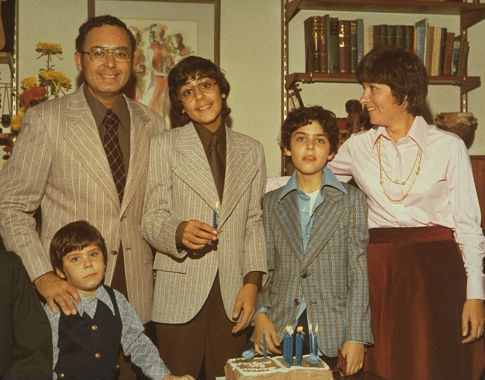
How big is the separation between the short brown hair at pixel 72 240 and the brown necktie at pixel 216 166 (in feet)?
1.65

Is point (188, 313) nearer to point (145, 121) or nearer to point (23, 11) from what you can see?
point (145, 121)

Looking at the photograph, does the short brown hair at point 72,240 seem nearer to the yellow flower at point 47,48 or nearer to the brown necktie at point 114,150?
the brown necktie at point 114,150

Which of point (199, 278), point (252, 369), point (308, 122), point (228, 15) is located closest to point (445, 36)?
point (228, 15)

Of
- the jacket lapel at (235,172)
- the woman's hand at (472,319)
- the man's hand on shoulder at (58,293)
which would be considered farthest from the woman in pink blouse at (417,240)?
the man's hand on shoulder at (58,293)

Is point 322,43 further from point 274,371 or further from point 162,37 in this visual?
point 274,371

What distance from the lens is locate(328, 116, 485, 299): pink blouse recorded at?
2607mm

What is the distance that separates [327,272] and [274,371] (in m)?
0.56

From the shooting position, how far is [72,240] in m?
2.43

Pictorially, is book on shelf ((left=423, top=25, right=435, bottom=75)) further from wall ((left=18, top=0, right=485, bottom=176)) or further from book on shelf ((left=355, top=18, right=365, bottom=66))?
book on shelf ((left=355, top=18, right=365, bottom=66))

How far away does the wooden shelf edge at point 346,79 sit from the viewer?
161 inches

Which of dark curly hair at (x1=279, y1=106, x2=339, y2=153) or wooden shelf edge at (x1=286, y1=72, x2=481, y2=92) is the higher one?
wooden shelf edge at (x1=286, y1=72, x2=481, y2=92)

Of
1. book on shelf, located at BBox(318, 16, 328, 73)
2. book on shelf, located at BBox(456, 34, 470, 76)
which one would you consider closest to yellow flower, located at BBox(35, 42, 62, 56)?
book on shelf, located at BBox(318, 16, 328, 73)

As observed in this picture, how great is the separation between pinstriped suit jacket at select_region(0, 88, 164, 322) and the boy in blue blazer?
52 centimetres

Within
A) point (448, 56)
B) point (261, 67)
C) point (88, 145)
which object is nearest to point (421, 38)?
point (448, 56)
